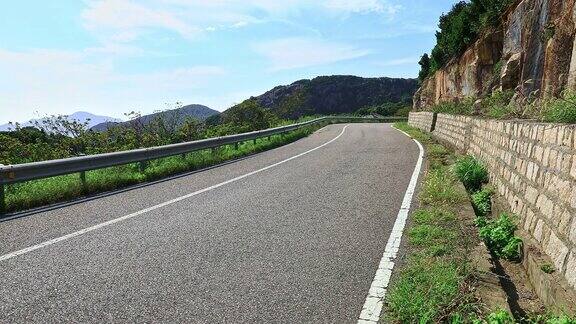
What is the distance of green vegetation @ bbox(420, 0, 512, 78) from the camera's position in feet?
76.0

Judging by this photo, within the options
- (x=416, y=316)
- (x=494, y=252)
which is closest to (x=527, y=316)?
(x=416, y=316)

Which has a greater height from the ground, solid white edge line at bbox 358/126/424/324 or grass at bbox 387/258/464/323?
grass at bbox 387/258/464/323

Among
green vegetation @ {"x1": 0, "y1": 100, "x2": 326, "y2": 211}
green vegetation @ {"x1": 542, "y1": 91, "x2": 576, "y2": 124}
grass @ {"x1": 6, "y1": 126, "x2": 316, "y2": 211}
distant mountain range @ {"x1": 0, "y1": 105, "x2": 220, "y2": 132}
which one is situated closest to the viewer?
green vegetation @ {"x1": 542, "y1": 91, "x2": 576, "y2": 124}

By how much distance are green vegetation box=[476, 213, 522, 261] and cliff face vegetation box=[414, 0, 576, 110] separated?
2.86 meters

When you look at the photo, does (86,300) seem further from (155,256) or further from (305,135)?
(305,135)

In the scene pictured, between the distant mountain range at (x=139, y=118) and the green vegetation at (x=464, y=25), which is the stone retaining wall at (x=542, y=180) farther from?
the green vegetation at (x=464, y=25)

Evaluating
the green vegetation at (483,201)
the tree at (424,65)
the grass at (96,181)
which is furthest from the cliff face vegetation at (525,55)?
the tree at (424,65)

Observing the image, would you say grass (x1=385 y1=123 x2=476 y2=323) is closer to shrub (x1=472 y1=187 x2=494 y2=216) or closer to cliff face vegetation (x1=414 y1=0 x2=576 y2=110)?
shrub (x1=472 y1=187 x2=494 y2=216)

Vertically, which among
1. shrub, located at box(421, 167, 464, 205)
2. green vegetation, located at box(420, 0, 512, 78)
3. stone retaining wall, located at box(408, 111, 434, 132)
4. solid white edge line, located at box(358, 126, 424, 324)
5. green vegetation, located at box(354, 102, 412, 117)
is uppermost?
green vegetation, located at box(420, 0, 512, 78)

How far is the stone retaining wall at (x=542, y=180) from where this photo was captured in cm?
380

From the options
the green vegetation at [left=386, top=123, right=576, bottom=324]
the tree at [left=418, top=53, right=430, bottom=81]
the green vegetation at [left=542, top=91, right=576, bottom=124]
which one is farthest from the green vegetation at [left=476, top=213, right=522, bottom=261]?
the tree at [left=418, top=53, right=430, bottom=81]

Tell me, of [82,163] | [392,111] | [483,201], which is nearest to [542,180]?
[483,201]

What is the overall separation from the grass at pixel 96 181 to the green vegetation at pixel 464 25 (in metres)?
16.6

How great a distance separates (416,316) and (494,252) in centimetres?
234
